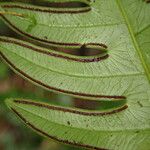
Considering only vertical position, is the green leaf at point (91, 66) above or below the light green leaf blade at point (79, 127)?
above

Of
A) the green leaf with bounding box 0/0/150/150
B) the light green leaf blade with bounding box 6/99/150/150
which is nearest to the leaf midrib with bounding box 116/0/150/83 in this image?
the green leaf with bounding box 0/0/150/150

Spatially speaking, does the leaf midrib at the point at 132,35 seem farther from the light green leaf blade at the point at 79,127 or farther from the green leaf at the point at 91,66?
the light green leaf blade at the point at 79,127

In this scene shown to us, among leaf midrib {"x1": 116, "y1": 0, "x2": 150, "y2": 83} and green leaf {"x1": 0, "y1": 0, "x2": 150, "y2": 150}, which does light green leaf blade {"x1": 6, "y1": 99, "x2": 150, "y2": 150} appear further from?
leaf midrib {"x1": 116, "y1": 0, "x2": 150, "y2": 83}

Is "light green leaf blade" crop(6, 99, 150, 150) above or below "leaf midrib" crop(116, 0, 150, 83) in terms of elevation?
below

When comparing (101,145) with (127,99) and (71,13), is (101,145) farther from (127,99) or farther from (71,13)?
(71,13)

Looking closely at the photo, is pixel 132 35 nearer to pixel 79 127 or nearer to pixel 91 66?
pixel 91 66

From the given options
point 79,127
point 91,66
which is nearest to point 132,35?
point 91,66

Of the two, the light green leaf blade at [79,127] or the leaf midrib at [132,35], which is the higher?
the leaf midrib at [132,35]

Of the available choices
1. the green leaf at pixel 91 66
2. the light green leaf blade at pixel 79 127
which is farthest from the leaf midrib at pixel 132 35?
the light green leaf blade at pixel 79 127
